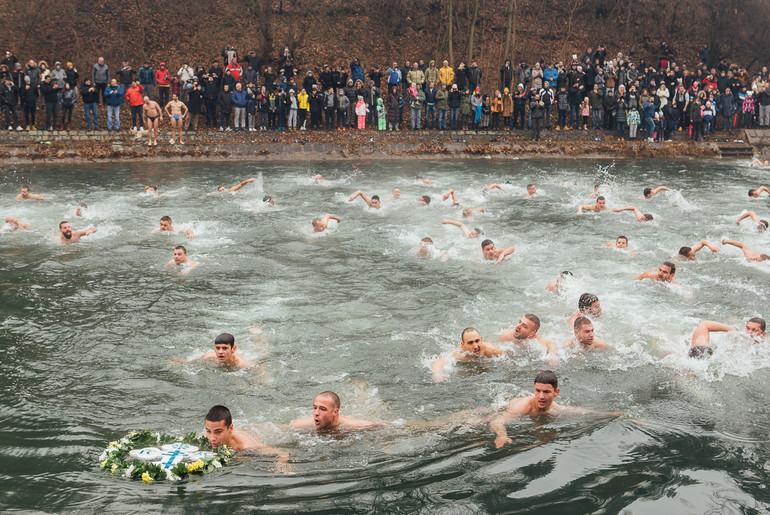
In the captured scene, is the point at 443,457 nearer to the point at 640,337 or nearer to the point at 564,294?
the point at 640,337

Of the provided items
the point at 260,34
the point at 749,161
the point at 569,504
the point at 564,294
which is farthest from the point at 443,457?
the point at 260,34

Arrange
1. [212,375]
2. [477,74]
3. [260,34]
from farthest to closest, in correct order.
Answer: [260,34] < [477,74] < [212,375]

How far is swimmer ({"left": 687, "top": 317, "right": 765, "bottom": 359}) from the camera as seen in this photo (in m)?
10.1

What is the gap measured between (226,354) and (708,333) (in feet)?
23.3

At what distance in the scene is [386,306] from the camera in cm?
1259

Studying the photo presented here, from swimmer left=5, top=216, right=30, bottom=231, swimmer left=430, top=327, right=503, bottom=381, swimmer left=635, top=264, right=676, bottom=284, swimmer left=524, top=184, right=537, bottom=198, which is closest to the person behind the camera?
swimmer left=430, top=327, right=503, bottom=381

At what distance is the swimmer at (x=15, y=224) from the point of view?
54.8 ft

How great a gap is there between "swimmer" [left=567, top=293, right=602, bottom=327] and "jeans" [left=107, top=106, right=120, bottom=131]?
20.3 meters

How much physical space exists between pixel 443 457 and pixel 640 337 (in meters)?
4.98

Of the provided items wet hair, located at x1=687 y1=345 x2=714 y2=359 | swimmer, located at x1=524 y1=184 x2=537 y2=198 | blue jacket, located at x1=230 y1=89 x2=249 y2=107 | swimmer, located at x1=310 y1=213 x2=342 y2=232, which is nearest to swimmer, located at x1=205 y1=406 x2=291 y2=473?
wet hair, located at x1=687 y1=345 x2=714 y2=359

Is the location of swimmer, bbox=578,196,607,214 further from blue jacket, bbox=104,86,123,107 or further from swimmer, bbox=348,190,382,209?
blue jacket, bbox=104,86,123,107

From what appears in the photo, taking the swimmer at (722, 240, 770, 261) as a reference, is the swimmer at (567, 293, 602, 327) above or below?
below

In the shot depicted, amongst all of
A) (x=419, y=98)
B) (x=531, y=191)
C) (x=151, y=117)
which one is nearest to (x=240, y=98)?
(x=151, y=117)

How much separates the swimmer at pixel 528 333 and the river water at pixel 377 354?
0.56 feet
